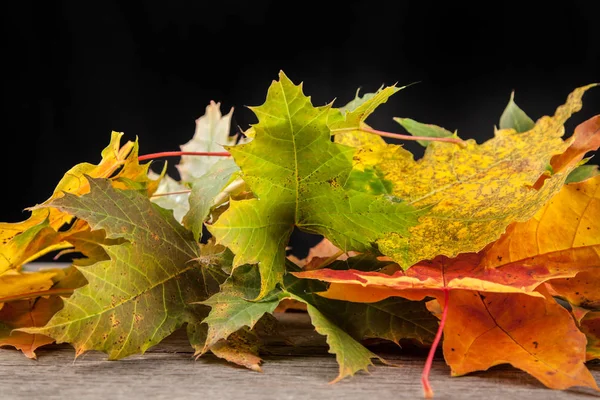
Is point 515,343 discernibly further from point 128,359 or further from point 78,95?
point 78,95

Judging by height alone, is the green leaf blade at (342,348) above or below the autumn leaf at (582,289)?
below

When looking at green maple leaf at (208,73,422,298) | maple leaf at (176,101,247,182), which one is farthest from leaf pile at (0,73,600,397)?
maple leaf at (176,101,247,182)

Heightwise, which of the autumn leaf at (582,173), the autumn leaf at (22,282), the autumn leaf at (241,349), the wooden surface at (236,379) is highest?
the autumn leaf at (582,173)

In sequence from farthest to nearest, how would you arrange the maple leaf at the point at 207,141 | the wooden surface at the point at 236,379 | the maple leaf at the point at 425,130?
the maple leaf at the point at 207,141 < the maple leaf at the point at 425,130 < the wooden surface at the point at 236,379

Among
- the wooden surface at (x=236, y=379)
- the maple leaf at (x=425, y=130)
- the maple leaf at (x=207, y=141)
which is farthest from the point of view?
the maple leaf at (x=207, y=141)

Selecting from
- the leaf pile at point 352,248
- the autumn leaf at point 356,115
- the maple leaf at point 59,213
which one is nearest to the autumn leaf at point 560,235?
the leaf pile at point 352,248

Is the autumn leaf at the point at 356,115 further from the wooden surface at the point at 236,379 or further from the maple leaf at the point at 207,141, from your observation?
the maple leaf at the point at 207,141
